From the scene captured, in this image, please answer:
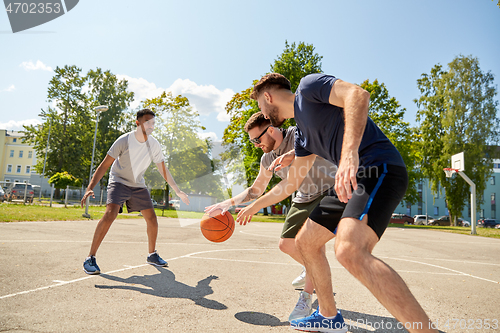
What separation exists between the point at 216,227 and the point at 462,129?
125 ft

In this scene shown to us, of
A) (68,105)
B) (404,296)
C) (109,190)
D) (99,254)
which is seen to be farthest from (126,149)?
(68,105)

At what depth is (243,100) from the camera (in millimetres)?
31391

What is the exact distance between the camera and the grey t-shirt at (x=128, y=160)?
16.6ft

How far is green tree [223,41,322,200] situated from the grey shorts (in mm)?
20998

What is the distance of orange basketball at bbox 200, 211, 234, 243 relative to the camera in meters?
4.43

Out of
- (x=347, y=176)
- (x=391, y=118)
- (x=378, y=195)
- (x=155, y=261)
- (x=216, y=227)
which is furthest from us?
(x=391, y=118)

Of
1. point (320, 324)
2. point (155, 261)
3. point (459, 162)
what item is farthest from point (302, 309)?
point (459, 162)

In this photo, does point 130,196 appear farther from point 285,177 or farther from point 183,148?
point 183,148

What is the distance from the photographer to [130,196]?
508 cm

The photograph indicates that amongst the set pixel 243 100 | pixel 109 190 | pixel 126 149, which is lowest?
pixel 109 190

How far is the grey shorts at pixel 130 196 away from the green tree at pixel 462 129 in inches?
1429

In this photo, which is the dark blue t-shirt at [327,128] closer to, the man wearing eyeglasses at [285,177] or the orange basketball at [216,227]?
the man wearing eyeglasses at [285,177]

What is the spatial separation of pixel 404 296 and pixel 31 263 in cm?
496

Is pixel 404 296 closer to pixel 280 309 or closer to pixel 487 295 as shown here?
pixel 280 309
